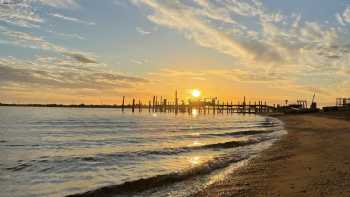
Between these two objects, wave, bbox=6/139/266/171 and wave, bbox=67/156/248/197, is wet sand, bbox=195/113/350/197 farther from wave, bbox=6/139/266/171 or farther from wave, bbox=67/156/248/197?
wave, bbox=6/139/266/171

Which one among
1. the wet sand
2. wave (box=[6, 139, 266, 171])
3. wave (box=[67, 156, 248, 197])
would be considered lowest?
wave (box=[6, 139, 266, 171])

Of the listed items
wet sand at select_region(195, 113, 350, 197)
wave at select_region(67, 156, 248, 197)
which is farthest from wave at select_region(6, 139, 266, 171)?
wet sand at select_region(195, 113, 350, 197)

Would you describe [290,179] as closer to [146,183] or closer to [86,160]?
[146,183]

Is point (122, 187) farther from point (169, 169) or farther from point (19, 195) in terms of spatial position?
point (169, 169)

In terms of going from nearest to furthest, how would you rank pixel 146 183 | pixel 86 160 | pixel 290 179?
pixel 290 179, pixel 146 183, pixel 86 160

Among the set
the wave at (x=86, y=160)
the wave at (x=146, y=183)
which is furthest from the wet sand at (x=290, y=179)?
the wave at (x=86, y=160)

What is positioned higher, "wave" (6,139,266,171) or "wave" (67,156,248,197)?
"wave" (67,156,248,197)

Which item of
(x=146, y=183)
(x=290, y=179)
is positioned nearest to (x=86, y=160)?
(x=146, y=183)

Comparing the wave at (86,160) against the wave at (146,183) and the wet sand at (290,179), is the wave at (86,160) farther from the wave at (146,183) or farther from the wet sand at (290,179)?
the wet sand at (290,179)

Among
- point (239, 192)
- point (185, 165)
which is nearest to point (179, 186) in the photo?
point (239, 192)

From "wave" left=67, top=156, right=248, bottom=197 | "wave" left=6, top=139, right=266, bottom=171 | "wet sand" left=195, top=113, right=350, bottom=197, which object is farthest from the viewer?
"wave" left=6, top=139, right=266, bottom=171

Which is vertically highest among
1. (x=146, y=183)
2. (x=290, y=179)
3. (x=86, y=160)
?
(x=290, y=179)

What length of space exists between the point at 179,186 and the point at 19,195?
16.1ft

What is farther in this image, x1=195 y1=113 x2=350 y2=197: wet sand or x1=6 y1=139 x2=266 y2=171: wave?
x1=6 y1=139 x2=266 y2=171: wave
